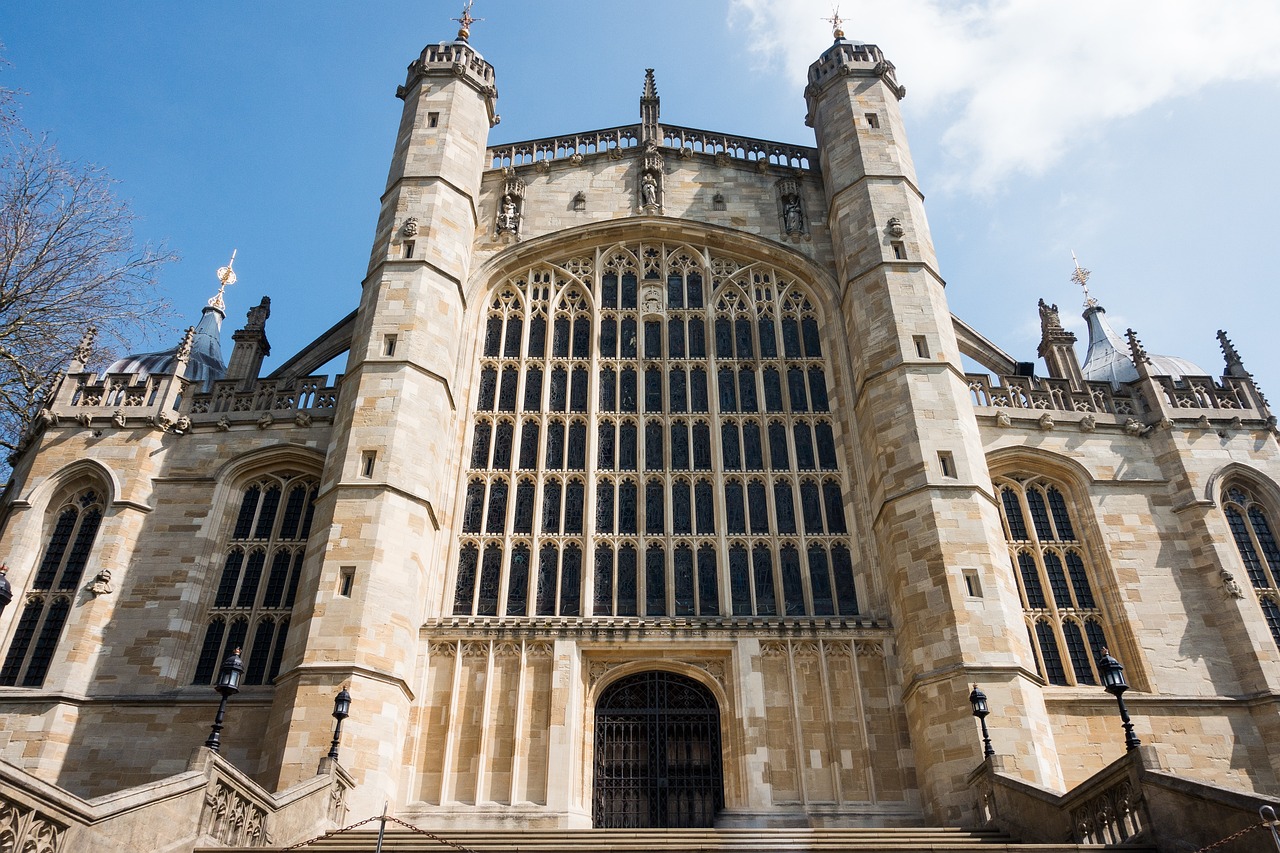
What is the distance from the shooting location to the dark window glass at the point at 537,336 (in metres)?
19.7

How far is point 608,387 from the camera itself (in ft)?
63.1

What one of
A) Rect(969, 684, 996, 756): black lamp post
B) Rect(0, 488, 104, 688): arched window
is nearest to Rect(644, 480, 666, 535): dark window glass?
Rect(969, 684, 996, 756): black lamp post

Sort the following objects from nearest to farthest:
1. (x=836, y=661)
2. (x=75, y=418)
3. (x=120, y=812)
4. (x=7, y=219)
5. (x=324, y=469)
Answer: (x=120, y=812) → (x=7, y=219) → (x=836, y=661) → (x=324, y=469) → (x=75, y=418)

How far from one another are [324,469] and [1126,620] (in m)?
13.7

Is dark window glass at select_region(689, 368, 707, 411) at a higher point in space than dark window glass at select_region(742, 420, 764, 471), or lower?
higher

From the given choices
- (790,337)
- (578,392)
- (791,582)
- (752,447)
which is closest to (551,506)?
(578,392)

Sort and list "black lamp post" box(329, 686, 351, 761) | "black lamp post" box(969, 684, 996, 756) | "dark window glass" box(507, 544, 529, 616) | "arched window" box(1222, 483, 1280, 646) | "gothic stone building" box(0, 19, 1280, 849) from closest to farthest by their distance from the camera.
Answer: "black lamp post" box(329, 686, 351, 761)
"black lamp post" box(969, 684, 996, 756)
"gothic stone building" box(0, 19, 1280, 849)
"dark window glass" box(507, 544, 529, 616)
"arched window" box(1222, 483, 1280, 646)

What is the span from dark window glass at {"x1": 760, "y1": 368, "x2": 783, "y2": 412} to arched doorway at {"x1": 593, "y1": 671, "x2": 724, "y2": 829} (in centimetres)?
567

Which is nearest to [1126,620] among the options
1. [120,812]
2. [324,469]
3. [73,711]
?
[324,469]

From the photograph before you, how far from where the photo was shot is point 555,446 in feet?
60.3

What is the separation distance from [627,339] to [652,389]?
4.24 ft

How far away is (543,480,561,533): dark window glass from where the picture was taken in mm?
17375

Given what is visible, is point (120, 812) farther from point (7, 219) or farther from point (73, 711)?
point (7, 219)

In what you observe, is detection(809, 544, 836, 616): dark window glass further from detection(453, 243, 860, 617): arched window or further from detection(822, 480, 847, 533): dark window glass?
detection(822, 480, 847, 533): dark window glass
